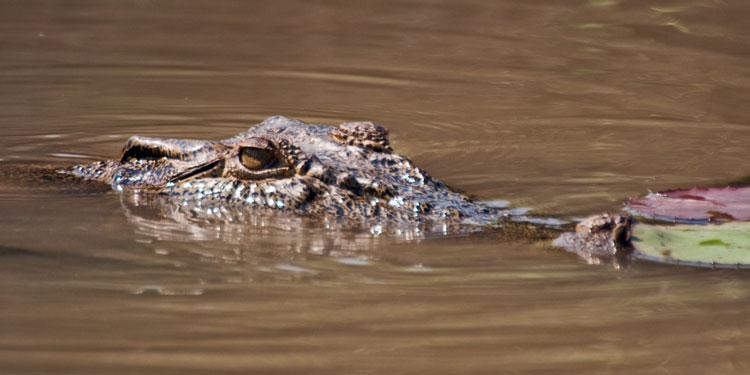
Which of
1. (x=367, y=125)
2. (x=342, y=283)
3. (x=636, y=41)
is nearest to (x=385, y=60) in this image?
(x=636, y=41)

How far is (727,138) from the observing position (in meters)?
7.38

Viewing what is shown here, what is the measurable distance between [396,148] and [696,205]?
231 cm

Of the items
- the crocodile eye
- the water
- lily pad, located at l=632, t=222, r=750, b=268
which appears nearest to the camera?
the water

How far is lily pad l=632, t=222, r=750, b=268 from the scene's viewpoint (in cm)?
456

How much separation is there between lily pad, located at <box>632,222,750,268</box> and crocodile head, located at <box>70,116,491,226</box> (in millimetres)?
813

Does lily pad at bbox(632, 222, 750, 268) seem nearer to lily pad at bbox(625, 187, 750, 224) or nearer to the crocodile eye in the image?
lily pad at bbox(625, 187, 750, 224)

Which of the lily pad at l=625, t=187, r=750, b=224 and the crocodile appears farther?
the crocodile

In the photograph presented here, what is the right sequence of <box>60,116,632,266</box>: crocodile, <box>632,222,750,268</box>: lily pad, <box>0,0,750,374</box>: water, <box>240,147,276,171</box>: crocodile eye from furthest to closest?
<box>240,147,276,171</box>: crocodile eye
<box>60,116,632,266</box>: crocodile
<box>632,222,750,268</box>: lily pad
<box>0,0,750,374</box>: water

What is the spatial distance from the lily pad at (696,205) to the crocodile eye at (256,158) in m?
1.61

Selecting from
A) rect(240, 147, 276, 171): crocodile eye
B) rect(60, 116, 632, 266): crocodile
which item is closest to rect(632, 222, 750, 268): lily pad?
rect(60, 116, 632, 266): crocodile

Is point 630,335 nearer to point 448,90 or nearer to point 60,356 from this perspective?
point 60,356

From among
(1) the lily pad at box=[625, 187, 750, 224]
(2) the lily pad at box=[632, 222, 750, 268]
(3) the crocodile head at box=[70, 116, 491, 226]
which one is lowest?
(2) the lily pad at box=[632, 222, 750, 268]

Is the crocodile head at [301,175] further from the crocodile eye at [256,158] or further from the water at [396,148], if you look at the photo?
the water at [396,148]

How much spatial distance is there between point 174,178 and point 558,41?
5332 millimetres
